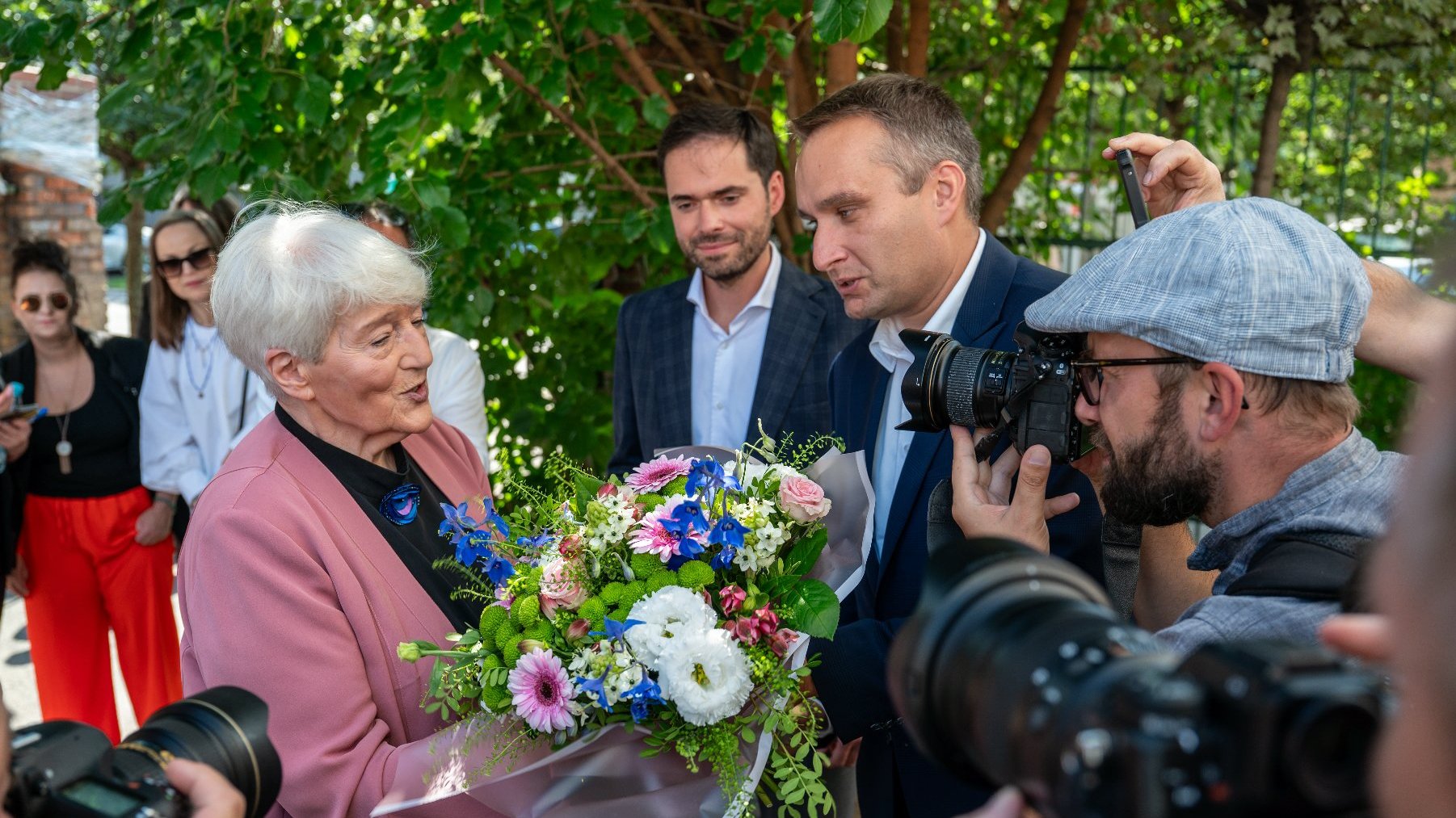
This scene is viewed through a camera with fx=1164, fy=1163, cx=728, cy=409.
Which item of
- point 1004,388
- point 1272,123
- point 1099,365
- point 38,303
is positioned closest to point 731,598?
point 1004,388

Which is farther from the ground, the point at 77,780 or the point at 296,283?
the point at 296,283

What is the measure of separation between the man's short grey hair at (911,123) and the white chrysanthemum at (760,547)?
101 cm

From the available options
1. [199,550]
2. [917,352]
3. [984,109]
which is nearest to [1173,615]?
[917,352]

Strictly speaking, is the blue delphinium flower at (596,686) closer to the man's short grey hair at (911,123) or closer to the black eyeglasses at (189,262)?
the man's short grey hair at (911,123)

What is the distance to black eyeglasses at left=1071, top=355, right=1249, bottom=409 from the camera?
1598 millimetres

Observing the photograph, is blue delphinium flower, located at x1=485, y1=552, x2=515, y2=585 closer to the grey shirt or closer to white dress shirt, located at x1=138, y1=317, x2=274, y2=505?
the grey shirt

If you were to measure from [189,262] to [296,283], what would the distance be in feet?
8.21

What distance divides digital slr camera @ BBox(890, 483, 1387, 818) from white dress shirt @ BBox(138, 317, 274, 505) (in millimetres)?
3820

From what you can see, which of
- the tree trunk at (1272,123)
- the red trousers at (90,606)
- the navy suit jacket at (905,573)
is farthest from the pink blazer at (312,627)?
the tree trunk at (1272,123)

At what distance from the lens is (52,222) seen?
34.9 feet

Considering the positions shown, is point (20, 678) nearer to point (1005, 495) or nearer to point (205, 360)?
Result: point (205, 360)

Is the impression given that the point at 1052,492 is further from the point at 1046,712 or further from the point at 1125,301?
the point at 1046,712

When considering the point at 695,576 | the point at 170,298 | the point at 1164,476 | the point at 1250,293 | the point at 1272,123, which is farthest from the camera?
the point at 1272,123

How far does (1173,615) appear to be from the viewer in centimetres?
215
